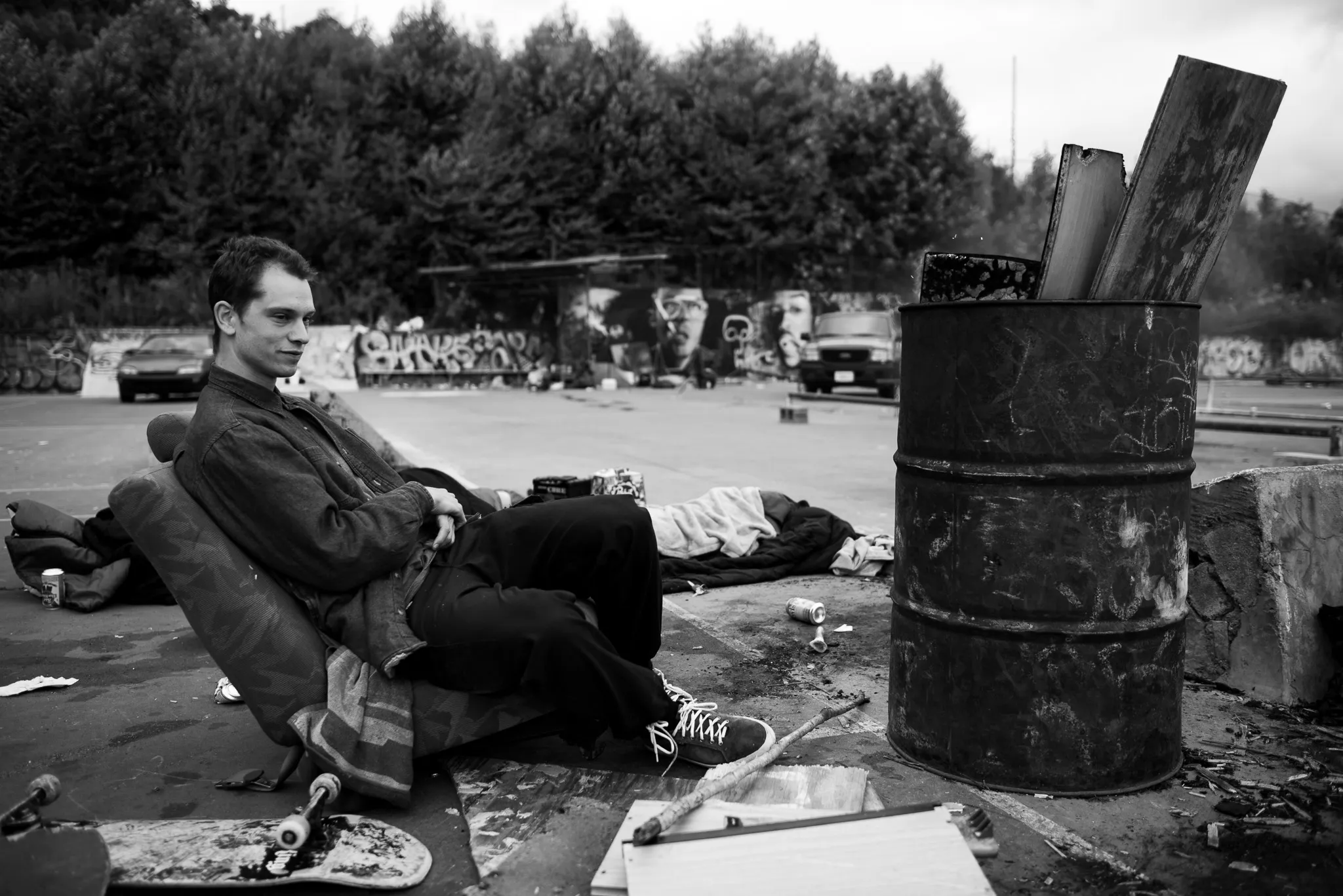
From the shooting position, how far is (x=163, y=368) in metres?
21.3

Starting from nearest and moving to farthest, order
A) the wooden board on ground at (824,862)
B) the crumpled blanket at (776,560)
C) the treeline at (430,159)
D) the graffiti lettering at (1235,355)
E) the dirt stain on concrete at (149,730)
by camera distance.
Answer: the wooden board on ground at (824,862)
the dirt stain on concrete at (149,730)
the crumpled blanket at (776,560)
the treeline at (430,159)
the graffiti lettering at (1235,355)

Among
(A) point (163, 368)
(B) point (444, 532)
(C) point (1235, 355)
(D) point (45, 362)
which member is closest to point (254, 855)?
(B) point (444, 532)

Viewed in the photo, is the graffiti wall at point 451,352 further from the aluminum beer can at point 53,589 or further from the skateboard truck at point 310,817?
the skateboard truck at point 310,817

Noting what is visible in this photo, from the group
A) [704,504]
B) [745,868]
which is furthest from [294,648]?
[704,504]

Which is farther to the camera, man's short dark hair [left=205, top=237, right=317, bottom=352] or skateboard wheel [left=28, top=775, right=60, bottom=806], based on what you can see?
man's short dark hair [left=205, top=237, right=317, bottom=352]

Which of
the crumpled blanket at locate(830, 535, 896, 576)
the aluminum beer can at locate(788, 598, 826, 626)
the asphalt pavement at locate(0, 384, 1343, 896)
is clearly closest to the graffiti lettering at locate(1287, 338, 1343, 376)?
the asphalt pavement at locate(0, 384, 1343, 896)

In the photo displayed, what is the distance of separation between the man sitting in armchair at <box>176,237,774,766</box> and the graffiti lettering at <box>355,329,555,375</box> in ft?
90.8

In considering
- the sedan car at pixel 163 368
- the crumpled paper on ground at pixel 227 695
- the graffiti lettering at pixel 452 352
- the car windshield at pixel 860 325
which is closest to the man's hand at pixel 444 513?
the crumpled paper on ground at pixel 227 695

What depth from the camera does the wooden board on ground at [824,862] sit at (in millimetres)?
2229

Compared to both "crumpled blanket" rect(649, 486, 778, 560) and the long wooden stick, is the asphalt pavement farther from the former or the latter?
"crumpled blanket" rect(649, 486, 778, 560)

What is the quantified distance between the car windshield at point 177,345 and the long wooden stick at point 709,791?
21434 mm

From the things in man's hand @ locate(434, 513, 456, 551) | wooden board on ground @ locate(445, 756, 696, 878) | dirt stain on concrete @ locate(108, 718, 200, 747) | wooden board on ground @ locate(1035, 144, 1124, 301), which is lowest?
dirt stain on concrete @ locate(108, 718, 200, 747)

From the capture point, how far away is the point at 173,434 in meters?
3.33

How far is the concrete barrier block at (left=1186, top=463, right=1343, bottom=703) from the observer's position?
145 inches
